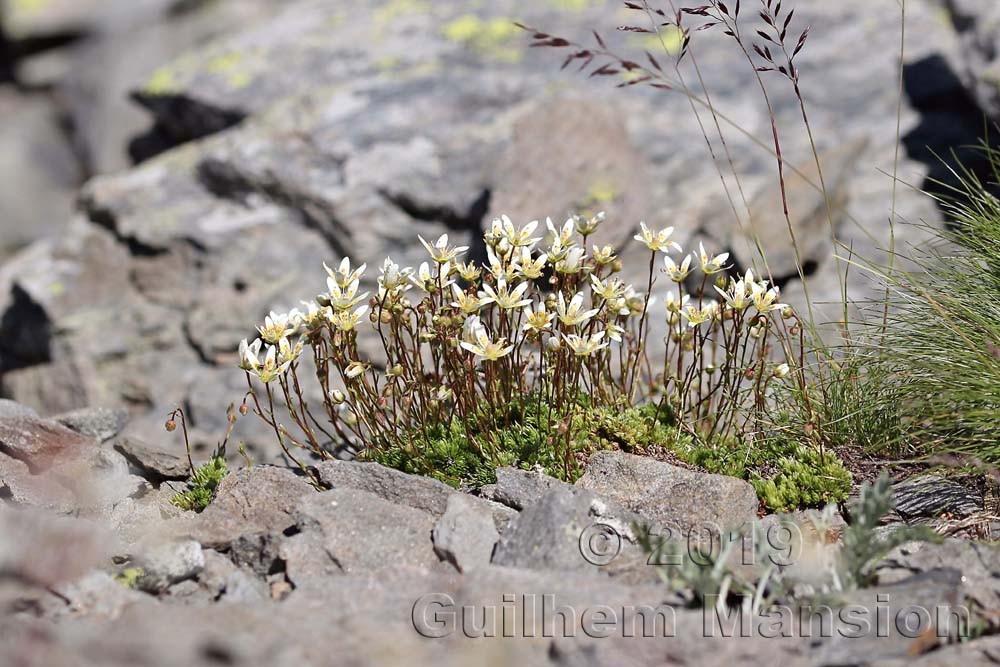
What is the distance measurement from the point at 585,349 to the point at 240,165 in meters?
4.65

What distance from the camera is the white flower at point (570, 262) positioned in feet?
11.9

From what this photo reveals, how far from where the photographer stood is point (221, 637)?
7.55 feet

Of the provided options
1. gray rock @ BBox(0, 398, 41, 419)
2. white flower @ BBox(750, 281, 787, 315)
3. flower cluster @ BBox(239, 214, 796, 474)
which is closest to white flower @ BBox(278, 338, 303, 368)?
flower cluster @ BBox(239, 214, 796, 474)

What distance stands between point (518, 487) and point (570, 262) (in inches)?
36.8

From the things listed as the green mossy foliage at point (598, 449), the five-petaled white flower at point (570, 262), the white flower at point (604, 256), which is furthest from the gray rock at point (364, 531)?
the white flower at point (604, 256)

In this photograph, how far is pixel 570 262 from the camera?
3646 millimetres

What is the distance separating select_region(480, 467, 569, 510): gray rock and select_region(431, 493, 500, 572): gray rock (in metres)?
0.22

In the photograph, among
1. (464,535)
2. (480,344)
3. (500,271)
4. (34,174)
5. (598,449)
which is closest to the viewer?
(464,535)

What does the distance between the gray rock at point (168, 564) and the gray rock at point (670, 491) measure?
1534 mm

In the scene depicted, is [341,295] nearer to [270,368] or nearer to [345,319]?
[345,319]

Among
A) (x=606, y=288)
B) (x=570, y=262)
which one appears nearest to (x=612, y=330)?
(x=606, y=288)

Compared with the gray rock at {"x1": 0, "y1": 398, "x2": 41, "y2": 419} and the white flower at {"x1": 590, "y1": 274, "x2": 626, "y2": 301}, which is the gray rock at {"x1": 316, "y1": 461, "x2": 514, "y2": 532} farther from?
the gray rock at {"x1": 0, "y1": 398, "x2": 41, "y2": 419}

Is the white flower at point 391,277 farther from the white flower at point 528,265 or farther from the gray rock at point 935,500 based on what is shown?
the gray rock at point 935,500

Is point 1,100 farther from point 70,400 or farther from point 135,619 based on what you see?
point 135,619
